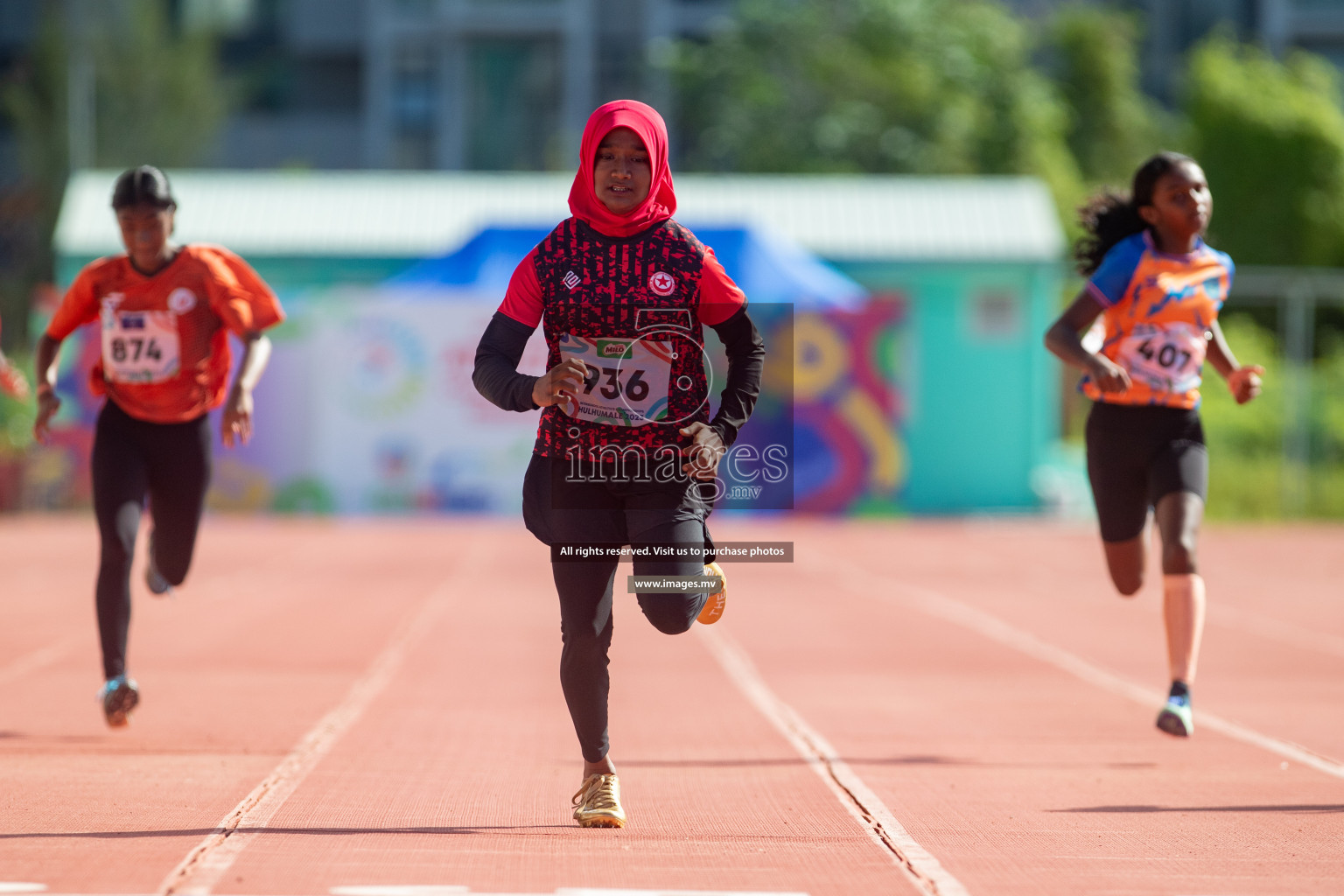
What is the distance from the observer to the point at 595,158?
17.5ft

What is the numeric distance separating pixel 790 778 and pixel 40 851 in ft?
8.48

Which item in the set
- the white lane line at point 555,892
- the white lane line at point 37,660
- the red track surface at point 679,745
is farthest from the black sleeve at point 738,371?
the white lane line at point 37,660

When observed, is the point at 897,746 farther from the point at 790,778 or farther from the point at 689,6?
the point at 689,6

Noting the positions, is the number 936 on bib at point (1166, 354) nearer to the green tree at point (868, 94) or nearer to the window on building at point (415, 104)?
the green tree at point (868, 94)

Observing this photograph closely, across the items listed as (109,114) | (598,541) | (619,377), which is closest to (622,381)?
(619,377)

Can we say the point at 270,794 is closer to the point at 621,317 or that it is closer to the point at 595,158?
the point at 621,317

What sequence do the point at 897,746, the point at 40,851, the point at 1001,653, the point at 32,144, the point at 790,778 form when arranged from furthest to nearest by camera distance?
the point at 32,144 → the point at 1001,653 → the point at 897,746 → the point at 790,778 → the point at 40,851

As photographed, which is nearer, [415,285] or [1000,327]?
[415,285]

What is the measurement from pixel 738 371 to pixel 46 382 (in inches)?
135

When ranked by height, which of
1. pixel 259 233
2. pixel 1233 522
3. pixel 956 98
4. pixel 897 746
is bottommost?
pixel 1233 522

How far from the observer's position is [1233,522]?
79.2ft

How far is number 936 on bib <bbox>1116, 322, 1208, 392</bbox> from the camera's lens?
732cm

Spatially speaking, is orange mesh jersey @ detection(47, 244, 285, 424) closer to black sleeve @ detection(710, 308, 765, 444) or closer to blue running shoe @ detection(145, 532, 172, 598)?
blue running shoe @ detection(145, 532, 172, 598)

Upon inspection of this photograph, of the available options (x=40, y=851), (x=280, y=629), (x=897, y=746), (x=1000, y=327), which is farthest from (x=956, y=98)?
(x=40, y=851)
